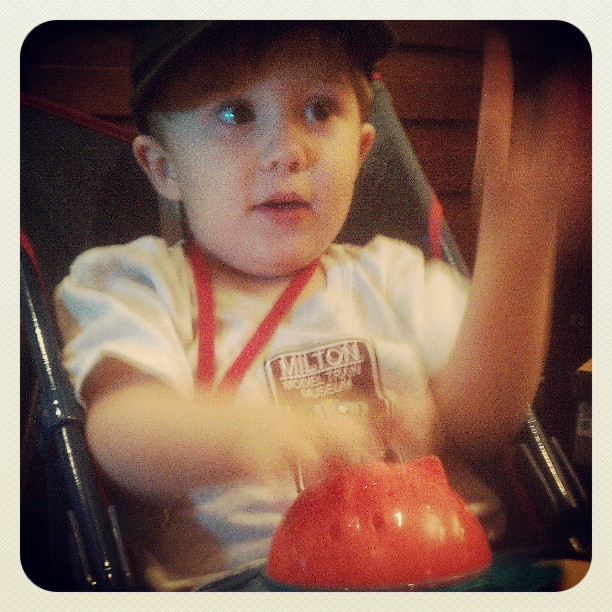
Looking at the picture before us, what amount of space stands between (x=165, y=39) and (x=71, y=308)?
12.0 inches

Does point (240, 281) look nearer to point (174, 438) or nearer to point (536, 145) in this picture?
point (174, 438)

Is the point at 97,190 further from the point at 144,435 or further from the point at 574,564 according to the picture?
the point at 574,564

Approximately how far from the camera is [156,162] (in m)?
0.81

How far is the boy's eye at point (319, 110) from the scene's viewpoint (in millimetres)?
789

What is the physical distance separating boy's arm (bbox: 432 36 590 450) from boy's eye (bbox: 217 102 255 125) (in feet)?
0.84

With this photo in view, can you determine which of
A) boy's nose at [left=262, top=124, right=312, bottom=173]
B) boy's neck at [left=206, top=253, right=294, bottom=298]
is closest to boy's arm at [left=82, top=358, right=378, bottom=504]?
boy's neck at [left=206, top=253, right=294, bottom=298]

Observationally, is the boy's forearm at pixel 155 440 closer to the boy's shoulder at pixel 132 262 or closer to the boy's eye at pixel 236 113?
the boy's shoulder at pixel 132 262

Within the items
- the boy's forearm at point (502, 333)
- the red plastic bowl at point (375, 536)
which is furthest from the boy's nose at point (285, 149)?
the red plastic bowl at point (375, 536)

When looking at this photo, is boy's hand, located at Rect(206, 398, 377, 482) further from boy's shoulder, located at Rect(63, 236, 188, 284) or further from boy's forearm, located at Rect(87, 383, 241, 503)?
boy's shoulder, located at Rect(63, 236, 188, 284)

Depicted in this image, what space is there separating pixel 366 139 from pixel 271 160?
11cm

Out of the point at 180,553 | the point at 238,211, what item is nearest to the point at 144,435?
the point at 180,553

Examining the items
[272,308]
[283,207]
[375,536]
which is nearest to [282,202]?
[283,207]
